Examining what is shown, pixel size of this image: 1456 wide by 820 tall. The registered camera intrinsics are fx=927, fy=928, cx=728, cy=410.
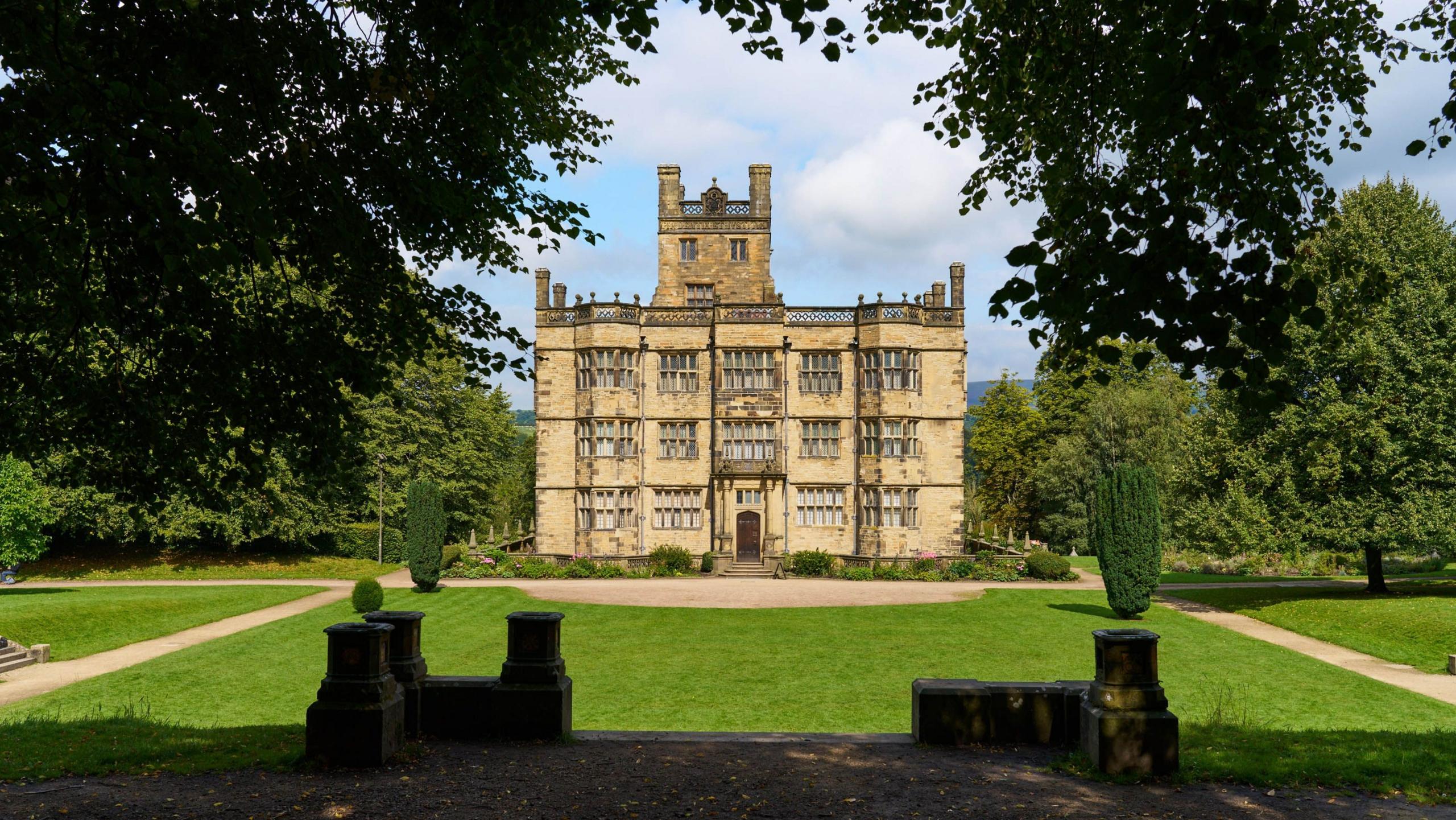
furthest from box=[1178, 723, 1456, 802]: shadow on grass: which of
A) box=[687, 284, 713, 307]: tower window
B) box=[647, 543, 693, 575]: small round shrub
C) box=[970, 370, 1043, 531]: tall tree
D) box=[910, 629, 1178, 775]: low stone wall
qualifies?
box=[970, 370, 1043, 531]: tall tree

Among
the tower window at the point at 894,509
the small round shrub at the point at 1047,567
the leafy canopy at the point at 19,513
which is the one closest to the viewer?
the leafy canopy at the point at 19,513

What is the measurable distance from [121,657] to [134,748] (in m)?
12.3

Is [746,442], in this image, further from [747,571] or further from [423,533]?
[423,533]

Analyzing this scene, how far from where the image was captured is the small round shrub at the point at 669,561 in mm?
36438

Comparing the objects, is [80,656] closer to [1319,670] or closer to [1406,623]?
[1319,670]

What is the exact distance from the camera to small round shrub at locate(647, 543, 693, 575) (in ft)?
120

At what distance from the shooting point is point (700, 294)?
41594 millimetres

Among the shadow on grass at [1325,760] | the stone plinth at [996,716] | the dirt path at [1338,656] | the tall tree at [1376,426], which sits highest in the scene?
the tall tree at [1376,426]

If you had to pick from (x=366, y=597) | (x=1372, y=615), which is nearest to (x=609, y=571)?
(x=366, y=597)

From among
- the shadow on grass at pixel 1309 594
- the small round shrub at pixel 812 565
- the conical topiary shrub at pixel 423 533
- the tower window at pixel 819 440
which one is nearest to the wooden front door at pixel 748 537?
the small round shrub at pixel 812 565

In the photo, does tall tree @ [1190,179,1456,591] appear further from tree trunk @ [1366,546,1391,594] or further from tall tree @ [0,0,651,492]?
tall tree @ [0,0,651,492]

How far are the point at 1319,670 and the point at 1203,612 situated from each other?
28.7 feet

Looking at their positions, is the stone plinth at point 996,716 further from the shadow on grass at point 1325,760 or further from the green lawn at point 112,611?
the green lawn at point 112,611

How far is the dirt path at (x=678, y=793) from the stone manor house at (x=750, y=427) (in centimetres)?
2970
